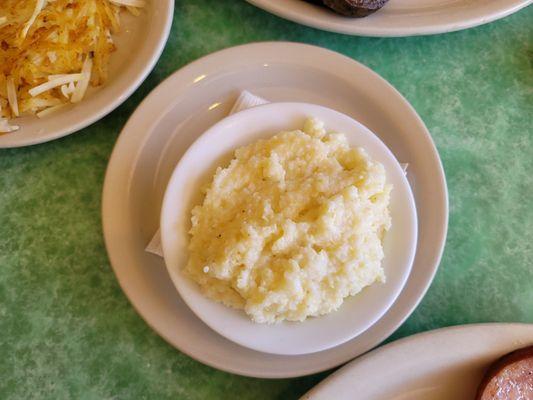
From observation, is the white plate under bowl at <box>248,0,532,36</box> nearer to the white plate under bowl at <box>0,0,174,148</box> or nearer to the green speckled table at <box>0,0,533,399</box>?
the green speckled table at <box>0,0,533,399</box>

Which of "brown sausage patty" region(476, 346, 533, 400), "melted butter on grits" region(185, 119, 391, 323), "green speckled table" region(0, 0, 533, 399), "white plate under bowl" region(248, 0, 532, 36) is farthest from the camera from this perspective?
"white plate under bowl" region(248, 0, 532, 36)

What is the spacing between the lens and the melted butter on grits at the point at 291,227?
1.37 m

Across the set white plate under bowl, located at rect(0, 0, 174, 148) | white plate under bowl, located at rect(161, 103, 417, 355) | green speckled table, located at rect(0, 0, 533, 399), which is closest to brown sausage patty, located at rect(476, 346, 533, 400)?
green speckled table, located at rect(0, 0, 533, 399)

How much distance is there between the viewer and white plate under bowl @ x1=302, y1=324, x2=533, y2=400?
1.58 meters

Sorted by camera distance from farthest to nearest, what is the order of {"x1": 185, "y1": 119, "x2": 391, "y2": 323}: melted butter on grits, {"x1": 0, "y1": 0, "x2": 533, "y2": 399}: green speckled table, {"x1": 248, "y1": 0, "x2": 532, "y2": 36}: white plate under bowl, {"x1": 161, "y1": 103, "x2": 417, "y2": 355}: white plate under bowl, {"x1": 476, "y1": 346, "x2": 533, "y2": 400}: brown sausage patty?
1. {"x1": 248, "y1": 0, "x2": 532, "y2": 36}: white plate under bowl
2. {"x1": 0, "y1": 0, "x2": 533, "y2": 399}: green speckled table
3. {"x1": 476, "y1": 346, "x2": 533, "y2": 400}: brown sausage patty
4. {"x1": 161, "y1": 103, "x2": 417, "y2": 355}: white plate under bowl
5. {"x1": 185, "y1": 119, "x2": 391, "y2": 323}: melted butter on grits

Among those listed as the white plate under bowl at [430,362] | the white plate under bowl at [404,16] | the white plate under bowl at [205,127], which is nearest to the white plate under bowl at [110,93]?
the white plate under bowl at [205,127]

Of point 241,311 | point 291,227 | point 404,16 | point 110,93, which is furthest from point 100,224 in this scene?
point 404,16

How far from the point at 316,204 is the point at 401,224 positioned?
0.29 metres

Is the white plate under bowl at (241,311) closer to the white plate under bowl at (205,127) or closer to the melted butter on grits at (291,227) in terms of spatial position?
the melted butter on grits at (291,227)

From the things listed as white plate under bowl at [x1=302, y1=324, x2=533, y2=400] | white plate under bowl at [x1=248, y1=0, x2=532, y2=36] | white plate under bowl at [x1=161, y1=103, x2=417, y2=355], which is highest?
white plate under bowl at [x1=248, y1=0, x2=532, y2=36]

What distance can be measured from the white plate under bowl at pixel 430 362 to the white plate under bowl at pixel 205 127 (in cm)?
7

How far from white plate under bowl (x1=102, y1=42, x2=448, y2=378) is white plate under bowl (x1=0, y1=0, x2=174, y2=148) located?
9 cm

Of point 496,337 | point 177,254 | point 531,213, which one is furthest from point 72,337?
point 531,213

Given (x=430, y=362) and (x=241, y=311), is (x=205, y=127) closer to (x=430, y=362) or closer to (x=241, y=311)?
(x=241, y=311)
